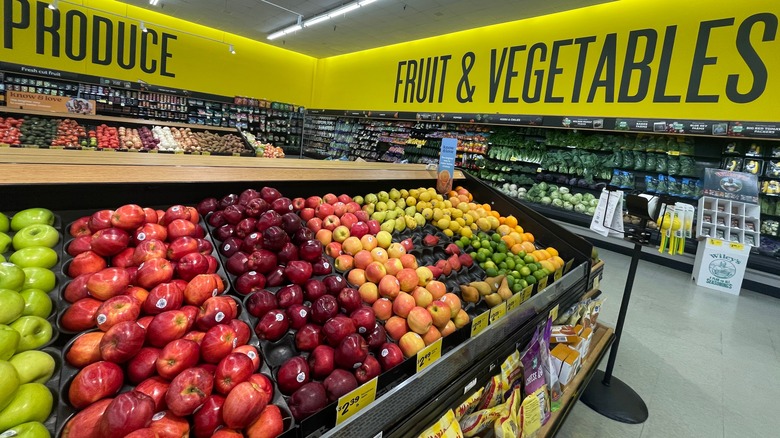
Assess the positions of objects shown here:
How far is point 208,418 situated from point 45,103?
9400mm

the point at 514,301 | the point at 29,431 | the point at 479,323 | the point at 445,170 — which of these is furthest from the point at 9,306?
the point at 445,170

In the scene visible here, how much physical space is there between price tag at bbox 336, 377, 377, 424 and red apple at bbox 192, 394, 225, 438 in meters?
0.28

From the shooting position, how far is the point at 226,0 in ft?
26.8

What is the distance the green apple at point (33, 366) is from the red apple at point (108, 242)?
393 mm

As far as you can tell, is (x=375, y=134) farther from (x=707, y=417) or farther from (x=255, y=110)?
(x=707, y=417)

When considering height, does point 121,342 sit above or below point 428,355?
above

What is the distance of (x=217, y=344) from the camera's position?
0.97m

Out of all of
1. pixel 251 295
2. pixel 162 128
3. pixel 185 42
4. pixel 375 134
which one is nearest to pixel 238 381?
pixel 251 295

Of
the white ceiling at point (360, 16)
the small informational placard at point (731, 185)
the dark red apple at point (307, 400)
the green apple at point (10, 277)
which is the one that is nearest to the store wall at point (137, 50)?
the white ceiling at point (360, 16)

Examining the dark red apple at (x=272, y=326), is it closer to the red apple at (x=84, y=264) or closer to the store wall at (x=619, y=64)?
the red apple at (x=84, y=264)

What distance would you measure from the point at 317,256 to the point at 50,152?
1102 millimetres

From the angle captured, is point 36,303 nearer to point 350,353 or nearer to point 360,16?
point 350,353

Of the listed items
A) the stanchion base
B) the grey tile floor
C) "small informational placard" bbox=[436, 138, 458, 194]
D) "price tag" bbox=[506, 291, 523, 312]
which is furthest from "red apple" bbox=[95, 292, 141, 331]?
the stanchion base

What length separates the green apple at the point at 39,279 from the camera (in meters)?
1.00
